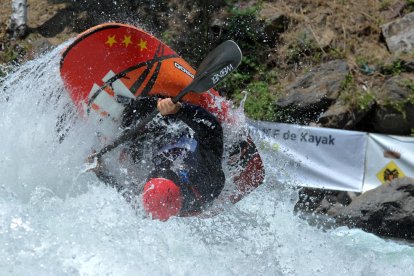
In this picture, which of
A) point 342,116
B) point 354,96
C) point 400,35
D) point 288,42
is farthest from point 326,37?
point 342,116

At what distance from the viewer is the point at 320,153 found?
4.94m

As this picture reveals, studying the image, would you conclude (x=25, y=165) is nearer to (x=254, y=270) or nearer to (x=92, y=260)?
(x=92, y=260)

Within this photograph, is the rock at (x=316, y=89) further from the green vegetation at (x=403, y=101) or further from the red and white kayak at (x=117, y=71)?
the red and white kayak at (x=117, y=71)

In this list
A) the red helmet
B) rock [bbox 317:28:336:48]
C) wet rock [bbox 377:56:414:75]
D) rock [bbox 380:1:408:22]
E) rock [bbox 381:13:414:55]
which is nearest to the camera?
the red helmet

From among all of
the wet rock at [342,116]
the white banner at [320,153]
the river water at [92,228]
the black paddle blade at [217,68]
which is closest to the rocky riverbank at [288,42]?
the wet rock at [342,116]

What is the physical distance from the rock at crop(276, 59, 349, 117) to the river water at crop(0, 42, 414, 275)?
265cm

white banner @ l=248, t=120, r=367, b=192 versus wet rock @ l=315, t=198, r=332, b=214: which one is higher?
white banner @ l=248, t=120, r=367, b=192

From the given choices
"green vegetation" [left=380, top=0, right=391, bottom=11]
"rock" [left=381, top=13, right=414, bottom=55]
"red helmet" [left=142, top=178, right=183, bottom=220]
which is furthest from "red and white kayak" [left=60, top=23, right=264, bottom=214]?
"green vegetation" [left=380, top=0, right=391, bottom=11]

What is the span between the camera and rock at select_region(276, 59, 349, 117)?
5.58 meters

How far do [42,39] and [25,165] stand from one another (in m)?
4.33

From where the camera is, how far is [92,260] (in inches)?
72.7

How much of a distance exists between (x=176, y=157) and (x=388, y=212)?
2771 millimetres

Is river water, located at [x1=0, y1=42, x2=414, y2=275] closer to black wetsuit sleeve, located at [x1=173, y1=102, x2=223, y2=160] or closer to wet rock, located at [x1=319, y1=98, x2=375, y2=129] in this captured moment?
black wetsuit sleeve, located at [x1=173, y1=102, x2=223, y2=160]

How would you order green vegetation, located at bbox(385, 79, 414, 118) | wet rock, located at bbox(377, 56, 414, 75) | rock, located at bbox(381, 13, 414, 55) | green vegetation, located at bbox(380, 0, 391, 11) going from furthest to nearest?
green vegetation, located at bbox(380, 0, 391, 11), rock, located at bbox(381, 13, 414, 55), wet rock, located at bbox(377, 56, 414, 75), green vegetation, located at bbox(385, 79, 414, 118)
